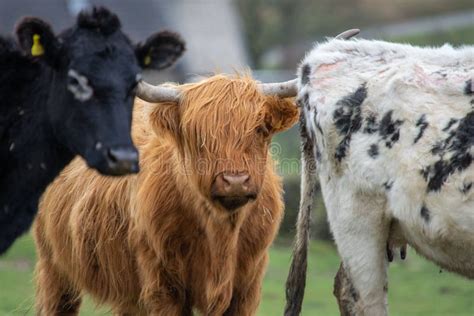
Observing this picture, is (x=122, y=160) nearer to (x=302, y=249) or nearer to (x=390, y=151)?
(x=390, y=151)

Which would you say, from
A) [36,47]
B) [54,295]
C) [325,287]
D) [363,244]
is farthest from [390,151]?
[325,287]

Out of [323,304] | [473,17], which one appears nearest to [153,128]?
[323,304]

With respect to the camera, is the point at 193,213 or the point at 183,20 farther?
the point at 183,20

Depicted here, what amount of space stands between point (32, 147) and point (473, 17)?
36.1 m

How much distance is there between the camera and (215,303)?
7.23m

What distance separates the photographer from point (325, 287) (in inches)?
572

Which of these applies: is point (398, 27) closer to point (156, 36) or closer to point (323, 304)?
point (323, 304)

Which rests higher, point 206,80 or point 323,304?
point 206,80

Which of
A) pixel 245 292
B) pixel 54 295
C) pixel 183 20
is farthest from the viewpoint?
pixel 183 20

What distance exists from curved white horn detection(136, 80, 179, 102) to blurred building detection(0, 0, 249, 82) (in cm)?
2707

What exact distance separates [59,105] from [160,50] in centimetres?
89

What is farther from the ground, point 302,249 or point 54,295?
point 302,249

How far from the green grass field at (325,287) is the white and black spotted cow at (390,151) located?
456cm

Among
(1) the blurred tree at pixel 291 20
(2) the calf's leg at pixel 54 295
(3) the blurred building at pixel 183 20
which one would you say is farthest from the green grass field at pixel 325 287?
(1) the blurred tree at pixel 291 20
